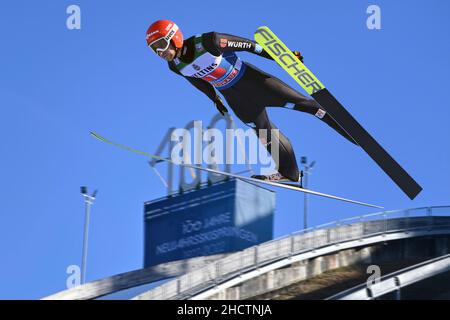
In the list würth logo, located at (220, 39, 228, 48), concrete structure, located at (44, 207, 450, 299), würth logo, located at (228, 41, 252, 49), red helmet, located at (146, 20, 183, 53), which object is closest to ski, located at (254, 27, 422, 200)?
würth logo, located at (228, 41, 252, 49)

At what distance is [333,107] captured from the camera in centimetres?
1455

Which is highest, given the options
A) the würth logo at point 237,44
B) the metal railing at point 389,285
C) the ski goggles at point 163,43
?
the ski goggles at point 163,43

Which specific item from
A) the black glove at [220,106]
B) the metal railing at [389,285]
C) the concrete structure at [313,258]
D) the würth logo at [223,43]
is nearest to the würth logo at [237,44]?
the würth logo at [223,43]

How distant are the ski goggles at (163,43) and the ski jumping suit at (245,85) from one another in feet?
1.40

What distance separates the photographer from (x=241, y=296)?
111 ft

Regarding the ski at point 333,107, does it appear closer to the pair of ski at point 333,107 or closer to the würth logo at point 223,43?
the pair of ski at point 333,107

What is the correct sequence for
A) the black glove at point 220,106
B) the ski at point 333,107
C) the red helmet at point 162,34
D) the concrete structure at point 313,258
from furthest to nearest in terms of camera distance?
1. the concrete structure at point 313,258
2. the black glove at point 220,106
3. the ski at point 333,107
4. the red helmet at point 162,34

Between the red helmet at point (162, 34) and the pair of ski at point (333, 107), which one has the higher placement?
the red helmet at point (162, 34)

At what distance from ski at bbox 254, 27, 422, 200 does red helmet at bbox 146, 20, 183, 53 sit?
4.06 ft

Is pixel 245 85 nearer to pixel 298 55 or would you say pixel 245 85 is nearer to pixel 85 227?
pixel 298 55

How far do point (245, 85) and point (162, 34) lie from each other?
1.57 metres

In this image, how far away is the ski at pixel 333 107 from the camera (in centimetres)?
1438

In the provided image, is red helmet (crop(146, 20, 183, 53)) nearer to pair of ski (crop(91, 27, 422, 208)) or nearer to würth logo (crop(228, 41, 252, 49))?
würth logo (crop(228, 41, 252, 49))

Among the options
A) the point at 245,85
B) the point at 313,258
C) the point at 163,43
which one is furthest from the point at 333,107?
the point at 313,258
